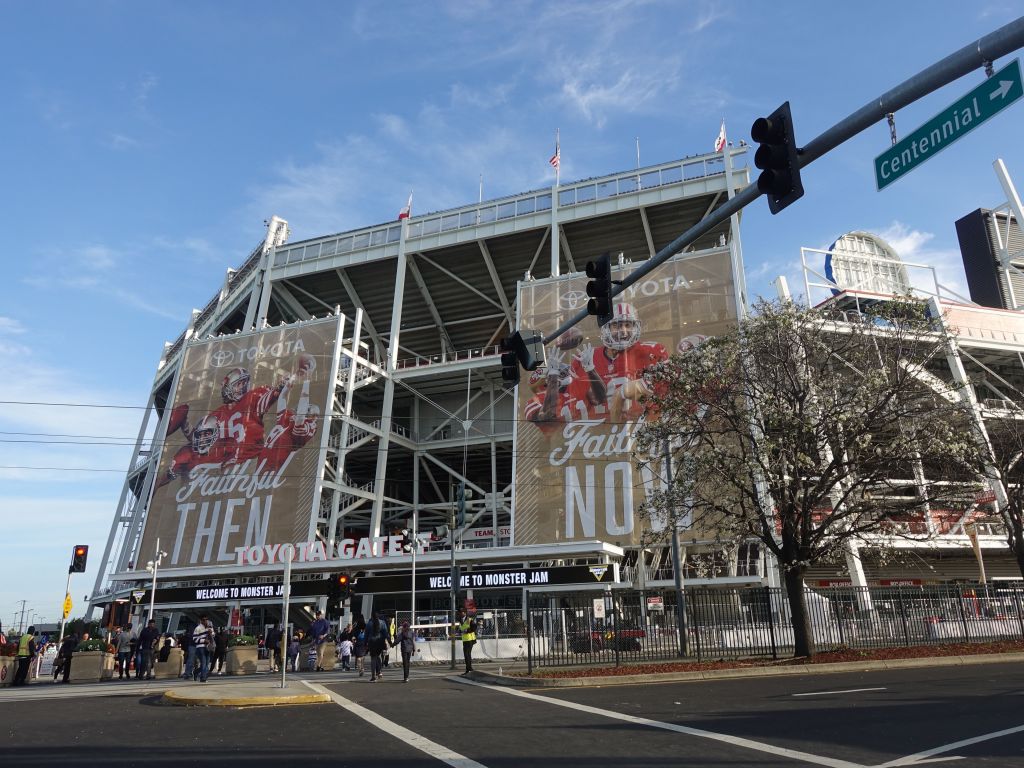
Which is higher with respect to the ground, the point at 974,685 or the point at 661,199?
the point at 661,199

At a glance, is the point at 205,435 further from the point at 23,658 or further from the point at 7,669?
the point at 23,658

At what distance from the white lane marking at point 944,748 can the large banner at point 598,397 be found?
30510mm

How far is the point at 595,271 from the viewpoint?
10.9m

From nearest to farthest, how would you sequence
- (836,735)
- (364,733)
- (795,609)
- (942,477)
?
(836,735) < (364,733) < (795,609) < (942,477)

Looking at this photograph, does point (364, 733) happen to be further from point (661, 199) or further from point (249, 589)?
point (661, 199)

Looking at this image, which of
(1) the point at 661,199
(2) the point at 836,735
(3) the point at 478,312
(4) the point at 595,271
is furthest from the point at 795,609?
(3) the point at 478,312

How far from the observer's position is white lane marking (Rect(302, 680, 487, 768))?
26.2 ft

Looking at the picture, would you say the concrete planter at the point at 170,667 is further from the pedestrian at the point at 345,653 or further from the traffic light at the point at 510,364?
the traffic light at the point at 510,364

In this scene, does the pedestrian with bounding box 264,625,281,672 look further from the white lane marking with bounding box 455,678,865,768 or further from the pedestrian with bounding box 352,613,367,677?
the white lane marking with bounding box 455,678,865,768

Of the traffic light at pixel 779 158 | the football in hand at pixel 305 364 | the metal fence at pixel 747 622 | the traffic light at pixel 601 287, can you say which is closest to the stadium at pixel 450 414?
the football in hand at pixel 305 364

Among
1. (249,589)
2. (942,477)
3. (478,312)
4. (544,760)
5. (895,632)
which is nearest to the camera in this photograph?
(544,760)

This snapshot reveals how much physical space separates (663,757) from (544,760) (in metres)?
1.25

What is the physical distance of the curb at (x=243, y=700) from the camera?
13852 mm

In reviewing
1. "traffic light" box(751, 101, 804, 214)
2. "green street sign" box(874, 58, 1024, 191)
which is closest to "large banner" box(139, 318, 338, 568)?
"traffic light" box(751, 101, 804, 214)
